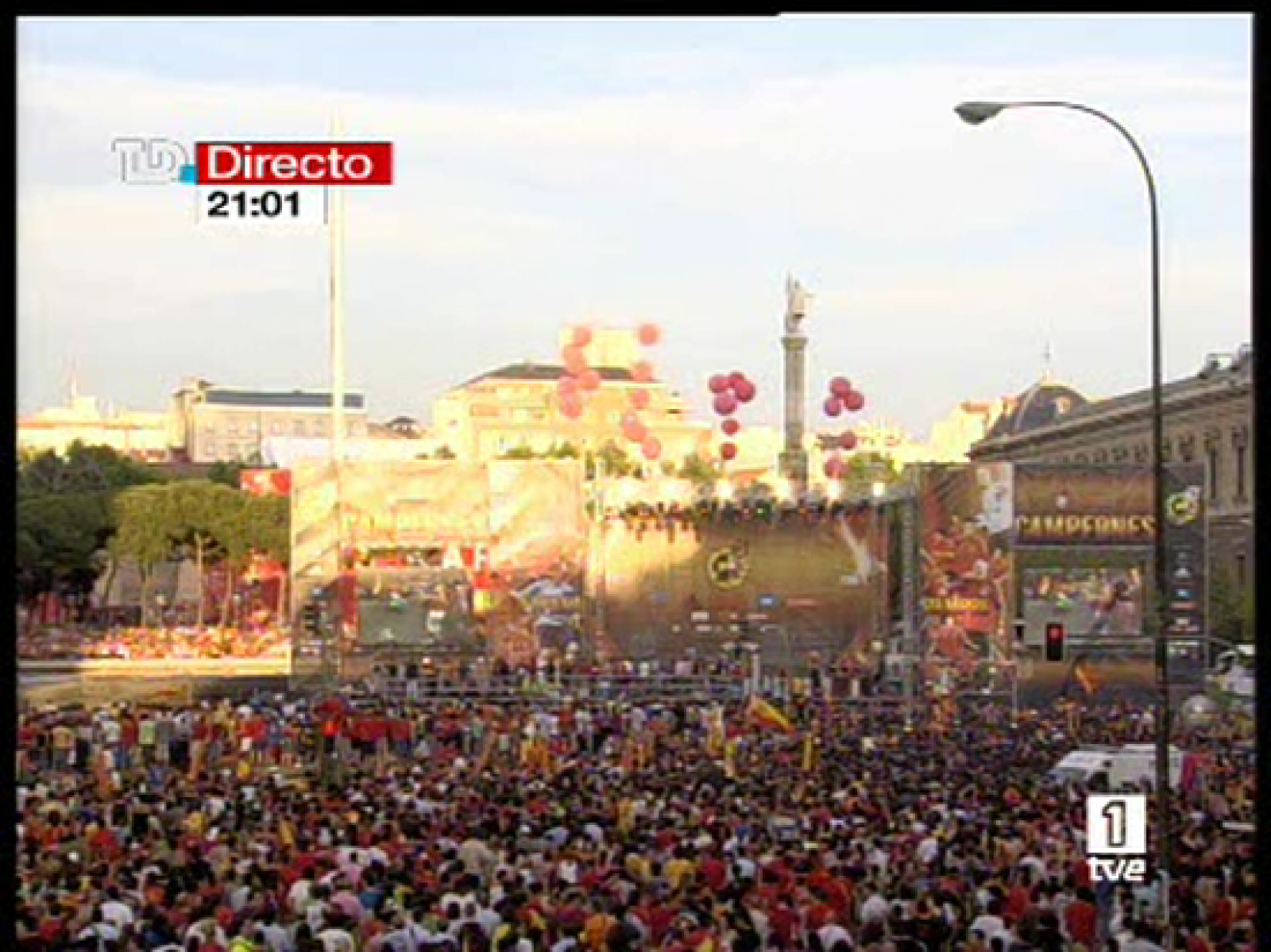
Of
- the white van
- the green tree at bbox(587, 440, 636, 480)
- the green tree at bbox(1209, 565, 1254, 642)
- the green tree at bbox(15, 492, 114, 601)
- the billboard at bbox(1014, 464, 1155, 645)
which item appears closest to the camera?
the white van

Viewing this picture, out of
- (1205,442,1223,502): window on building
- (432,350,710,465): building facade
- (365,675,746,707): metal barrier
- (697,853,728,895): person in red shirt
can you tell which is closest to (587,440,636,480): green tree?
(432,350,710,465): building facade

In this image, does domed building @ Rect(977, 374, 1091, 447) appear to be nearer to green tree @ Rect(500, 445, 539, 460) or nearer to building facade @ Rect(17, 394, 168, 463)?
green tree @ Rect(500, 445, 539, 460)

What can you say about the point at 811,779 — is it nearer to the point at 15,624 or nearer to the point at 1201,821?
the point at 1201,821

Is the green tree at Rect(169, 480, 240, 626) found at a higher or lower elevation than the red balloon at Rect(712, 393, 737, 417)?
lower

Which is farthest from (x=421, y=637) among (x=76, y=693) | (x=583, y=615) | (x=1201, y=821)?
(x=1201, y=821)

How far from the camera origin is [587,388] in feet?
37.3

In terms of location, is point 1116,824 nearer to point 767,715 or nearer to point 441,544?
point 767,715

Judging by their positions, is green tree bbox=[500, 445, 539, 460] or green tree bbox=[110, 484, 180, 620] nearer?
green tree bbox=[500, 445, 539, 460]

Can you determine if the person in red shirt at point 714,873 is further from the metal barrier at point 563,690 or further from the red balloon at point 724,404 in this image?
the metal barrier at point 563,690

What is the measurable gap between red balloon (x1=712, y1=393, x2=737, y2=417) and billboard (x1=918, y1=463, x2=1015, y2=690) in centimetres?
341

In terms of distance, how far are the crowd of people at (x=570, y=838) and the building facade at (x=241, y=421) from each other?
2.36 metres

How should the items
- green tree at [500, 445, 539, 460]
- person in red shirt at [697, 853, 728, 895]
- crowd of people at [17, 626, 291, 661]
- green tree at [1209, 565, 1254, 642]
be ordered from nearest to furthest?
person in red shirt at [697, 853, 728, 895], green tree at [1209, 565, 1254, 642], crowd of people at [17, 626, 291, 661], green tree at [500, 445, 539, 460]

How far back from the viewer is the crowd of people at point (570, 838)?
17.8 feet

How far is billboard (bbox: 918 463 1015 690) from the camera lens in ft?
40.3
